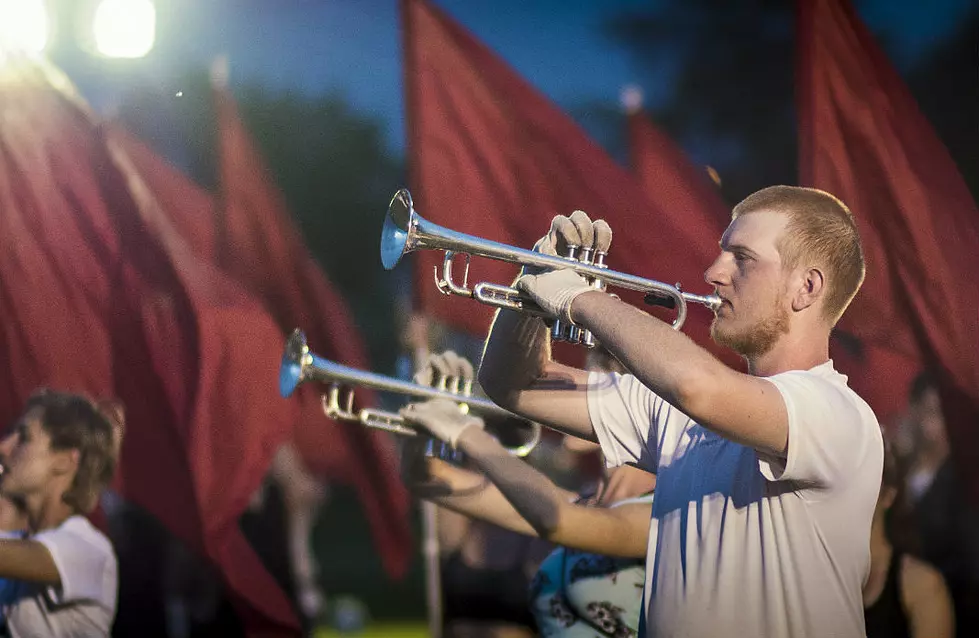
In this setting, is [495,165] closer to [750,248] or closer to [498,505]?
[498,505]

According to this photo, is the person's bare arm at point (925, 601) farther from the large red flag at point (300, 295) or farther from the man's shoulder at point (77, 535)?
the man's shoulder at point (77, 535)

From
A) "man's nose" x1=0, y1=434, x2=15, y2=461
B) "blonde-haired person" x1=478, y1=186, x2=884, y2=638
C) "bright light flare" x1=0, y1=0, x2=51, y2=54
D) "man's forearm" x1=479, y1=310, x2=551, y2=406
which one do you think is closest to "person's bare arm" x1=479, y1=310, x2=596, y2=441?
"man's forearm" x1=479, y1=310, x2=551, y2=406

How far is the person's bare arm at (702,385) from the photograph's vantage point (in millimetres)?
2160

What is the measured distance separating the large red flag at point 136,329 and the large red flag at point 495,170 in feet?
3.43

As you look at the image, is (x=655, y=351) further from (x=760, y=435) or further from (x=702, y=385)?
(x=760, y=435)

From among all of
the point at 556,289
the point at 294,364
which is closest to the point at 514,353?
the point at 556,289

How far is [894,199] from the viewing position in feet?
16.9

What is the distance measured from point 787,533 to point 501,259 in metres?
1.00

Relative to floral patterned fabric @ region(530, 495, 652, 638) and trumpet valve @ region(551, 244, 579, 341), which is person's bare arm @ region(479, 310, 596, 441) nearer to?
trumpet valve @ region(551, 244, 579, 341)

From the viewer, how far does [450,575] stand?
5.10m

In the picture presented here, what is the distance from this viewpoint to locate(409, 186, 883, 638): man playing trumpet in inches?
87.4

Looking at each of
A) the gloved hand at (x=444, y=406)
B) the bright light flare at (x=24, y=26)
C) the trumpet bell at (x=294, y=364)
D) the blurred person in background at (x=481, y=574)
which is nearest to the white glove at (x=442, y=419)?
the gloved hand at (x=444, y=406)

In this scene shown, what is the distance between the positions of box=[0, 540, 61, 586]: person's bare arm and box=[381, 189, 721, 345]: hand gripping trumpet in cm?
225

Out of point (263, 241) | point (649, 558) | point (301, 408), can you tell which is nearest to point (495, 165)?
point (263, 241)
